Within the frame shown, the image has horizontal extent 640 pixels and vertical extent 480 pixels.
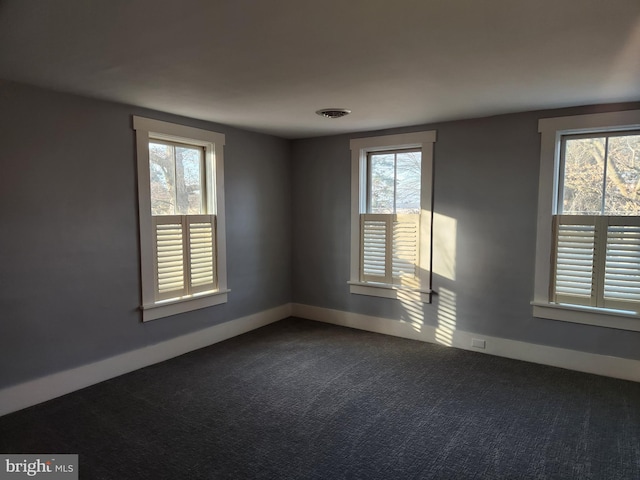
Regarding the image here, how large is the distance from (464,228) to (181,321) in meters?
3.02

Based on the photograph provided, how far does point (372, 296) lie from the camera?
4.80 metres

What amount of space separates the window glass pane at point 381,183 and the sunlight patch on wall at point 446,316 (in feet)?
3.67

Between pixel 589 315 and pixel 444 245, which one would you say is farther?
pixel 444 245

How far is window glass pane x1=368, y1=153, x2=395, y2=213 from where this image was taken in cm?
468

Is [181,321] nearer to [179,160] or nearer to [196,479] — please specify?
[179,160]

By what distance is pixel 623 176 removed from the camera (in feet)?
11.3

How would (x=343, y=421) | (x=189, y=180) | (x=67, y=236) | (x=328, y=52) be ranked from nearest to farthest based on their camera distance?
(x=328, y=52)
(x=343, y=421)
(x=67, y=236)
(x=189, y=180)

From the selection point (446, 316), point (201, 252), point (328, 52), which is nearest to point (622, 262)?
Answer: point (446, 316)

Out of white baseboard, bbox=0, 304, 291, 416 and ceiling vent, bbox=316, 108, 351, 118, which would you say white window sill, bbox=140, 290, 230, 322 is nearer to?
white baseboard, bbox=0, 304, 291, 416

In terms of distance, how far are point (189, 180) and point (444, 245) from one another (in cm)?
274

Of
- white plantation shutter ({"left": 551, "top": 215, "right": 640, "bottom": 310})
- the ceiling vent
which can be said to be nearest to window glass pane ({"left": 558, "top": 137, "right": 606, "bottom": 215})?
white plantation shutter ({"left": 551, "top": 215, "right": 640, "bottom": 310})

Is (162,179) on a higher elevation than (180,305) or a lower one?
higher

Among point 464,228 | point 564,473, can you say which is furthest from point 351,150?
point 564,473

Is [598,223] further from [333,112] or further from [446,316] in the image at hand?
[333,112]
